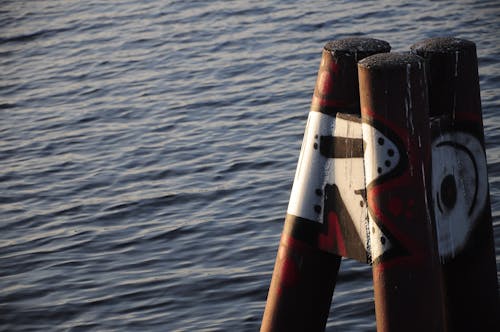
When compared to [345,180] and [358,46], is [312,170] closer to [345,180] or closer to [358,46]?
[345,180]

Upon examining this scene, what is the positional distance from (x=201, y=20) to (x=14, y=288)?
766cm

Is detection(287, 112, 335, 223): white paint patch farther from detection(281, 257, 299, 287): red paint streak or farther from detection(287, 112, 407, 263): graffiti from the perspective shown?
detection(281, 257, 299, 287): red paint streak

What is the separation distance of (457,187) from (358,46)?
650 millimetres

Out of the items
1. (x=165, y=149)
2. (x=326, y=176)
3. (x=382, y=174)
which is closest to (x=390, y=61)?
(x=382, y=174)

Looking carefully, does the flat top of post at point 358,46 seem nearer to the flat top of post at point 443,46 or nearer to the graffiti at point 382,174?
the flat top of post at point 443,46

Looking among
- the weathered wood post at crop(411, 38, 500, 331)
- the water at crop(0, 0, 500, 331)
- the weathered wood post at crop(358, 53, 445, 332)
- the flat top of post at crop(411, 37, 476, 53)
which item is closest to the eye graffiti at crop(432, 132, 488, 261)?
the weathered wood post at crop(411, 38, 500, 331)

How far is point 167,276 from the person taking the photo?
6543 millimetres

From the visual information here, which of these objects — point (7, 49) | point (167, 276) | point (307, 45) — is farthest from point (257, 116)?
point (7, 49)

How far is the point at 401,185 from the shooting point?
3.42 metres

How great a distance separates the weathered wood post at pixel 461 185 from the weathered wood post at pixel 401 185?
0.56 ft

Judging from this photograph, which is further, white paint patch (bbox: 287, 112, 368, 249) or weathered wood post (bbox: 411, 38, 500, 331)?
weathered wood post (bbox: 411, 38, 500, 331)

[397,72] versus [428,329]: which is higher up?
[397,72]

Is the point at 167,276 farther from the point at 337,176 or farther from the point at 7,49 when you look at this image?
the point at 7,49

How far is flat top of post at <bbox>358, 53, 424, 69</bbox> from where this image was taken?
11.1ft
